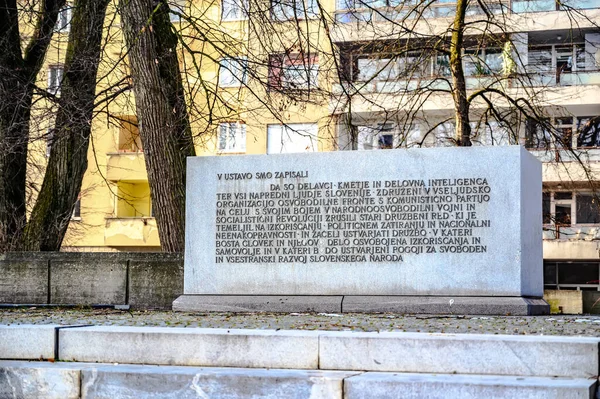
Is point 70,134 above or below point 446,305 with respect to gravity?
above

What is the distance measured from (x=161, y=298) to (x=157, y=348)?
5.09m

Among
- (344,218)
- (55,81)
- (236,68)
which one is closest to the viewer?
(344,218)

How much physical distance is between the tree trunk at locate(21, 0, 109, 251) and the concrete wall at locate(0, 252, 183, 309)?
260 centimetres

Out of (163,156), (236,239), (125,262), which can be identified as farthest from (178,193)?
(236,239)

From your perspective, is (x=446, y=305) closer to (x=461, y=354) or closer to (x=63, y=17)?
(x=461, y=354)

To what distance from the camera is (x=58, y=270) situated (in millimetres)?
13773

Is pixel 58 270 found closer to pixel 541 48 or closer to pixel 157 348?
pixel 157 348

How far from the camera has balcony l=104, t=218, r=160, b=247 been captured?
134 feet

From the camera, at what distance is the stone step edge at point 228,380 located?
6.92 m

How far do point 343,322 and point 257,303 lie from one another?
96.5 inches

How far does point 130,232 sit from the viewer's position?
41.2 meters

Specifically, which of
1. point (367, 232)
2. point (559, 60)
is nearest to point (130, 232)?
point (559, 60)

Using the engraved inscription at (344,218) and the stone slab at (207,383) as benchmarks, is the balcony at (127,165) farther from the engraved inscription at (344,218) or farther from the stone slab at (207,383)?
the stone slab at (207,383)

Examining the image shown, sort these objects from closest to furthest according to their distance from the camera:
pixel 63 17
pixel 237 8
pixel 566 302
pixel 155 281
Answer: pixel 155 281, pixel 237 8, pixel 63 17, pixel 566 302
